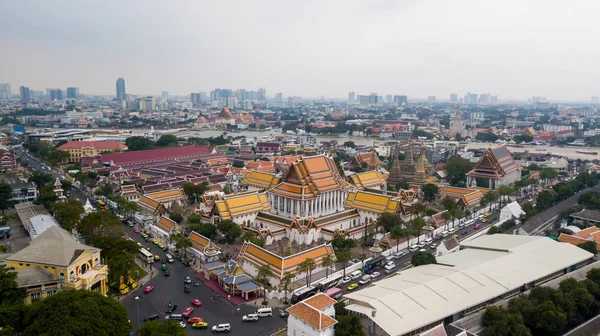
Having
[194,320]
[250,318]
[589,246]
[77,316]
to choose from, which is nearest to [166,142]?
[194,320]

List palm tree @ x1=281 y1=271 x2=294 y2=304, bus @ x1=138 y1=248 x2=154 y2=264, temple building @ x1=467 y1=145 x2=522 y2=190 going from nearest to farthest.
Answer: palm tree @ x1=281 y1=271 x2=294 y2=304
bus @ x1=138 y1=248 x2=154 y2=264
temple building @ x1=467 y1=145 x2=522 y2=190

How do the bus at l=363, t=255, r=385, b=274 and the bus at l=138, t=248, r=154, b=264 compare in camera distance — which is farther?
the bus at l=138, t=248, r=154, b=264

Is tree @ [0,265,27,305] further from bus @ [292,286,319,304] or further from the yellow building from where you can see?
bus @ [292,286,319,304]

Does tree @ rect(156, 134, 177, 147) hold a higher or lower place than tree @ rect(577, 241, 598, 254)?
higher

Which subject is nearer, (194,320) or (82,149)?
(194,320)

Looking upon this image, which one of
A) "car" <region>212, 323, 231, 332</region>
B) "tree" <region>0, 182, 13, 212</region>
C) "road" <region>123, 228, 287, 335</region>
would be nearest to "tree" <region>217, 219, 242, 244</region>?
"road" <region>123, 228, 287, 335</region>

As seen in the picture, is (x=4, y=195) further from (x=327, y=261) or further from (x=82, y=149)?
(x=327, y=261)

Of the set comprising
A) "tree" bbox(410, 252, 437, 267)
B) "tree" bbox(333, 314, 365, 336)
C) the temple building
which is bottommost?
"tree" bbox(333, 314, 365, 336)
